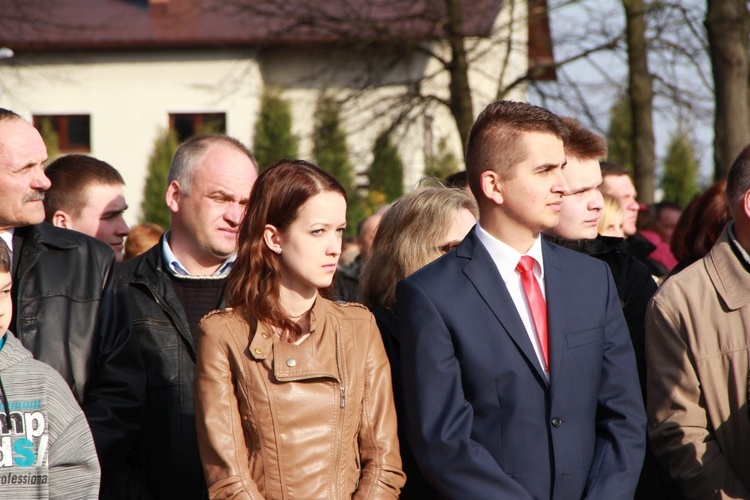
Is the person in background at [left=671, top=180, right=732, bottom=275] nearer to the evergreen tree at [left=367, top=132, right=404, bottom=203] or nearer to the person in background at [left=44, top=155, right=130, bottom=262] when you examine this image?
the person in background at [left=44, top=155, right=130, bottom=262]

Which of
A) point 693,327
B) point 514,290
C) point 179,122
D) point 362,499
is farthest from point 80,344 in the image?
point 179,122

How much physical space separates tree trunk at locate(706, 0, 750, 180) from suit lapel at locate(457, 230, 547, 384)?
8.80 m

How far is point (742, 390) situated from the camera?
155 inches

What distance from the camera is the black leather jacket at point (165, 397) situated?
14.2ft

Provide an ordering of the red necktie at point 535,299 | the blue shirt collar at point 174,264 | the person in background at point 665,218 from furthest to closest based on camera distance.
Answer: the person in background at point 665,218 < the blue shirt collar at point 174,264 < the red necktie at point 535,299

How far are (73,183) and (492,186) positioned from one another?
10.2 feet

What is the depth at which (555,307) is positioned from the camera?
12.2 ft

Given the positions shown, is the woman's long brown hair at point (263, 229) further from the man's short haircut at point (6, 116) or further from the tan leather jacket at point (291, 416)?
the man's short haircut at point (6, 116)

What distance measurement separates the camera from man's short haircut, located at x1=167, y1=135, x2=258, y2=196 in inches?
199

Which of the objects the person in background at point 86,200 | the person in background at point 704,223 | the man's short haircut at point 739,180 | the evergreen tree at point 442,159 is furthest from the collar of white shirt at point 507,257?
the evergreen tree at point 442,159

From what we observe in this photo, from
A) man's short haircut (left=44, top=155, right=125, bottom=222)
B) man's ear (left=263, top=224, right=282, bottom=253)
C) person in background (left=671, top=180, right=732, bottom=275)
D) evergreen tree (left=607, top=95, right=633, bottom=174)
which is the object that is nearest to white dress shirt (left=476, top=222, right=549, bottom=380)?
man's ear (left=263, top=224, right=282, bottom=253)

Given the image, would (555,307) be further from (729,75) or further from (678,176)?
(678,176)

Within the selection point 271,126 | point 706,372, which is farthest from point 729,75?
point 271,126

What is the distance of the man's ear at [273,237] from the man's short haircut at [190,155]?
1.23 m
